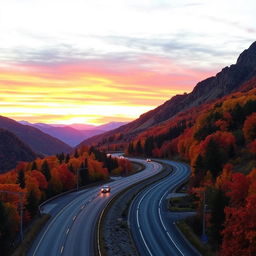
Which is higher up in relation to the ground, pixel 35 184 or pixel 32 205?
pixel 35 184

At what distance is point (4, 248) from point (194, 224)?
2858cm

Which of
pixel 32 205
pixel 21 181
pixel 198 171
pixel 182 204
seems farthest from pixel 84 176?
pixel 32 205

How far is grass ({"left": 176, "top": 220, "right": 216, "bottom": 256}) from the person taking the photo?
55.3 m

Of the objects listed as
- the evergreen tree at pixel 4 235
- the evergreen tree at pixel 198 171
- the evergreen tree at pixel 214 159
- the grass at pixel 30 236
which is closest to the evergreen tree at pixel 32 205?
the grass at pixel 30 236

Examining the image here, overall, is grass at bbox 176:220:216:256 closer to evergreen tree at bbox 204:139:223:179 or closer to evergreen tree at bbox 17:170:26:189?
evergreen tree at bbox 204:139:223:179

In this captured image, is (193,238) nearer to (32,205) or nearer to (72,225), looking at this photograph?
(72,225)

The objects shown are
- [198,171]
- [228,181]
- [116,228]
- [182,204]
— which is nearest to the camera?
[116,228]

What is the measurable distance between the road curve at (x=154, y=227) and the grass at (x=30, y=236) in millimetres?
14065

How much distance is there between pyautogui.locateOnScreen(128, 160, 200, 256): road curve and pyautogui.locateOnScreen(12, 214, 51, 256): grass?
14065mm

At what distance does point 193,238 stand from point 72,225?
18.9 meters

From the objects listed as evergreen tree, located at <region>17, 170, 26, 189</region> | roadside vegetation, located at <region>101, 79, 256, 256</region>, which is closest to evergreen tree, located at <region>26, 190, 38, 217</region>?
evergreen tree, located at <region>17, 170, 26, 189</region>

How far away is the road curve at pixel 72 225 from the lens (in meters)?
54.5

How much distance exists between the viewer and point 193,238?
201 ft

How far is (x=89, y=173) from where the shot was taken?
127500 mm
